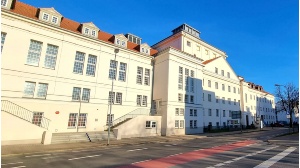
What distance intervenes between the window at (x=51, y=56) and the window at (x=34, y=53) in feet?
2.83

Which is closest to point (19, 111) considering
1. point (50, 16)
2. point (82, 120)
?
point (82, 120)

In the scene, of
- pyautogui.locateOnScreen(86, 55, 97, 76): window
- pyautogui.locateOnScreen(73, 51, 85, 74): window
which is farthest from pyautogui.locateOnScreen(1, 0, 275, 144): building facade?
pyautogui.locateOnScreen(73, 51, 85, 74): window

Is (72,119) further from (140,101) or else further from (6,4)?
(6,4)

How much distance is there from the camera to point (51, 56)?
22516mm

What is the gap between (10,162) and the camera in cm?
1040

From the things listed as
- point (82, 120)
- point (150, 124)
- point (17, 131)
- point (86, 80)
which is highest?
point (86, 80)

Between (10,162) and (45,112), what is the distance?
11.2 meters

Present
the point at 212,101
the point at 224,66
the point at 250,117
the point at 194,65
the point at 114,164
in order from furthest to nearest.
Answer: the point at 250,117
the point at 224,66
the point at 212,101
the point at 194,65
the point at 114,164

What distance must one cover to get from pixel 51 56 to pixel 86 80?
511cm

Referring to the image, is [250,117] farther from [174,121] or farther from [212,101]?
[174,121]

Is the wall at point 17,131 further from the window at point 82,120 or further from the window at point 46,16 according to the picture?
the window at point 46,16

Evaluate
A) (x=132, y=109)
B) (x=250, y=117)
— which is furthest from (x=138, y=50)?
(x=250, y=117)

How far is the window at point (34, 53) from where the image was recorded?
21033 millimetres

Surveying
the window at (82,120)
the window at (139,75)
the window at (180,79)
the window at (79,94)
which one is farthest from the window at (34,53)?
the window at (180,79)
